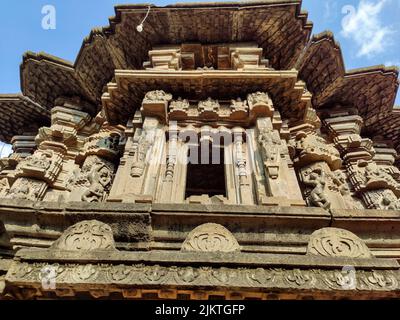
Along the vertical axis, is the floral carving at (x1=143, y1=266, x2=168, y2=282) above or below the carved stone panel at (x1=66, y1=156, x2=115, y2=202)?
below

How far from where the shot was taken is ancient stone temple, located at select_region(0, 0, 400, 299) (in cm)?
295

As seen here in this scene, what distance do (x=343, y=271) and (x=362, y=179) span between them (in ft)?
15.5

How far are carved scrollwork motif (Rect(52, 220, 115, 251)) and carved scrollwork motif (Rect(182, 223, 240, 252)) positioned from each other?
33.8 inches

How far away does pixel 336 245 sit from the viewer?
3393 millimetres

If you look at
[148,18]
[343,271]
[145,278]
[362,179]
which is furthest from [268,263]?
[148,18]

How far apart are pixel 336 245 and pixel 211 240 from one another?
1347mm

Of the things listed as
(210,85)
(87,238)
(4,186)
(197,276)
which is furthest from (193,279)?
(4,186)

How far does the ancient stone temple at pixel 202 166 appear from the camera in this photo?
295cm

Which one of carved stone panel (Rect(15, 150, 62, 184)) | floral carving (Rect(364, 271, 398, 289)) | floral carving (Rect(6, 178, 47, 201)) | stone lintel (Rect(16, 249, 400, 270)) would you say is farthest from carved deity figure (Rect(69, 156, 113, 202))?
floral carving (Rect(364, 271, 398, 289))

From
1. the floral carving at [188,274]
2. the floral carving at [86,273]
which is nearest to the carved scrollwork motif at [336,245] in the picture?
the floral carving at [188,274]

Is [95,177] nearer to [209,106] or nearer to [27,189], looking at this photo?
[27,189]

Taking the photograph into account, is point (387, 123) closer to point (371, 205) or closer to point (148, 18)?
point (371, 205)

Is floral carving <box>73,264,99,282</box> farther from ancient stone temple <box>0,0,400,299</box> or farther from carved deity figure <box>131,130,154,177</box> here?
carved deity figure <box>131,130,154,177</box>

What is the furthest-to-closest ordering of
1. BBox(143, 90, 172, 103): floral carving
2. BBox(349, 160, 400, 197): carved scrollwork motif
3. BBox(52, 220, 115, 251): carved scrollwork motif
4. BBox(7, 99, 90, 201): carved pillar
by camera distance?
1. BBox(7, 99, 90, 201): carved pillar
2. BBox(349, 160, 400, 197): carved scrollwork motif
3. BBox(143, 90, 172, 103): floral carving
4. BBox(52, 220, 115, 251): carved scrollwork motif
